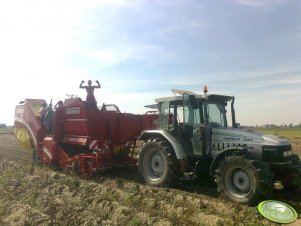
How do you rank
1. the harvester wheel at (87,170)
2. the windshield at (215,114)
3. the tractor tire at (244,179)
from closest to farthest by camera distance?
the tractor tire at (244,179) → the windshield at (215,114) → the harvester wheel at (87,170)

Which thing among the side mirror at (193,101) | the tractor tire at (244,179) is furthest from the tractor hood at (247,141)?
the side mirror at (193,101)

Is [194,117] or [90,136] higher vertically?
[194,117]

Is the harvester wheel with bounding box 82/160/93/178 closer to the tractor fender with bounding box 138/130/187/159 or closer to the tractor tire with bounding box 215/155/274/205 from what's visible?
the tractor fender with bounding box 138/130/187/159

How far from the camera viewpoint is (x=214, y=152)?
8969 mm

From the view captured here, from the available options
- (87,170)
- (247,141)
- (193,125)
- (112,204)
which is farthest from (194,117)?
(87,170)

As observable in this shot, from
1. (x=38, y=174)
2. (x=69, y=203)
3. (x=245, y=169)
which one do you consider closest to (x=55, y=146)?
(x=38, y=174)

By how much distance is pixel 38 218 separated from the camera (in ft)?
25.1

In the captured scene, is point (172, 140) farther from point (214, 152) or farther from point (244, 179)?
point (244, 179)

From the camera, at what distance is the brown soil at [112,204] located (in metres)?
7.01

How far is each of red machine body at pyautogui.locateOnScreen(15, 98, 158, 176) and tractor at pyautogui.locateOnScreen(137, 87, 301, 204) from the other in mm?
1751

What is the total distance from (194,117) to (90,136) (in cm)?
393

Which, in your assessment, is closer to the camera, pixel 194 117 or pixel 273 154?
pixel 273 154

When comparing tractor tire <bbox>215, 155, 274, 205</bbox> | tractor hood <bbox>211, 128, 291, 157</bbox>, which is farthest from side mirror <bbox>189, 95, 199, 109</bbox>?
tractor tire <bbox>215, 155, 274, 205</bbox>

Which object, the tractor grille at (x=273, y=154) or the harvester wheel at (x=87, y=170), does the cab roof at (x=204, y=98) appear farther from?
the harvester wheel at (x=87, y=170)
